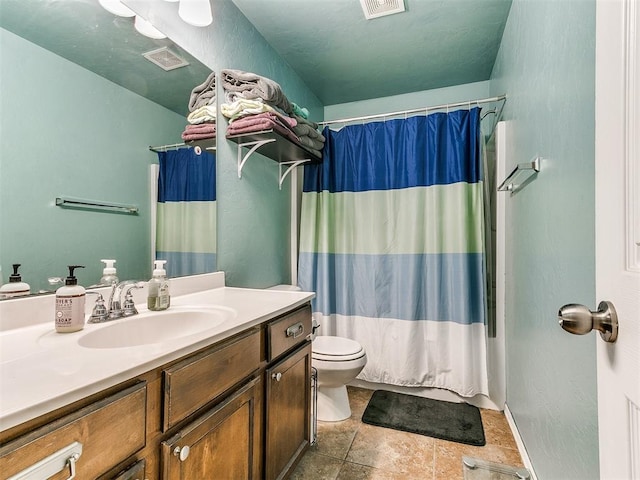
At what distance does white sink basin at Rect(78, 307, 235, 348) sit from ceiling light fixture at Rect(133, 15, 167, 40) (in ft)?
3.57

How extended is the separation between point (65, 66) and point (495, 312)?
2.44m

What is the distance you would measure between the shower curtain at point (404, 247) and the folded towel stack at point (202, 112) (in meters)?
0.97

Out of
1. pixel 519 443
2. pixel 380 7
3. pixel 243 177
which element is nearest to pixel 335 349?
pixel 519 443

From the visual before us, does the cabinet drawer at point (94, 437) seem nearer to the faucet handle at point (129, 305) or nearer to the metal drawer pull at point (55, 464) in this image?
the metal drawer pull at point (55, 464)

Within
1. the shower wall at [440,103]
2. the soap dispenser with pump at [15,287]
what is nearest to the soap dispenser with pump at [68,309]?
the soap dispenser with pump at [15,287]

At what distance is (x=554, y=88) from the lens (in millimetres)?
1074

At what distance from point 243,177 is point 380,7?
1.18m

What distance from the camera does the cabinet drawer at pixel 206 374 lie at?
2.38 feet

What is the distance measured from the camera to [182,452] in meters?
0.74

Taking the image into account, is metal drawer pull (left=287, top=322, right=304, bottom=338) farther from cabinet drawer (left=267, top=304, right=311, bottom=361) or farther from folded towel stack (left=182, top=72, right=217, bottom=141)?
folded towel stack (left=182, top=72, right=217, bottom=141)

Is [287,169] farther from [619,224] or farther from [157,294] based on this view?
[619,224]

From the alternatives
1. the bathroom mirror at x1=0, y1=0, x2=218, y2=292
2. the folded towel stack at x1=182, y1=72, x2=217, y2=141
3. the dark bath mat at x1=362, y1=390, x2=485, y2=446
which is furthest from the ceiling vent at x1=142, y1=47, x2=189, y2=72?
the dark bath mat at x1=362, y1=390, x2=485, y2=446

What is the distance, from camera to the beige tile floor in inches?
57.4

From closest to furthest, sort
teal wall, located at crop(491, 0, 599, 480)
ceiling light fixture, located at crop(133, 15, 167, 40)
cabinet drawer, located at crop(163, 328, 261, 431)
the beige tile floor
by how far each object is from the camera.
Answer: cabinet drawer, located at crop(163, 328, 261, 431)
teal wall, located at crop(491, 0, 599, 480)
ceiling light fixture, located at crop(133, 15, 167, 40)
the beige tile floor
